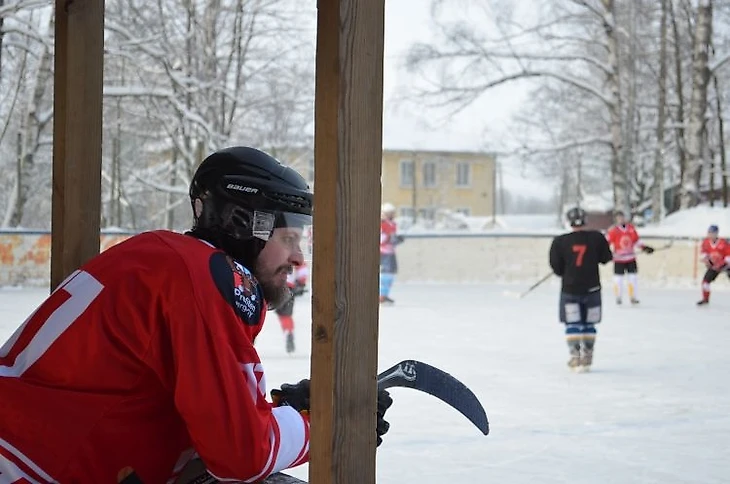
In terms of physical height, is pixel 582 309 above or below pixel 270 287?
below

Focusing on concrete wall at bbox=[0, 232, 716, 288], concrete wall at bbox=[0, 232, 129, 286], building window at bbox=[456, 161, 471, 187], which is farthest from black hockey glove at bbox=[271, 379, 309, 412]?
building window at bbox=[456, 161, 471, 187]

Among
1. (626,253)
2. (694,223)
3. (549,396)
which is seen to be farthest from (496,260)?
(549,396)

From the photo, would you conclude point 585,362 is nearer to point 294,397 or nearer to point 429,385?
point 429,385

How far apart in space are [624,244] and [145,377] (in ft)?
44.4

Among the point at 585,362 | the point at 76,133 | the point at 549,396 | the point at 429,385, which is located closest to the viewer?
the point at 429,385

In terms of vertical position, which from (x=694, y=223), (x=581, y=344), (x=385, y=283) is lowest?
(x=581, y=344)

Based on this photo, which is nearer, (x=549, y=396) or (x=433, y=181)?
(x=549, y=396)

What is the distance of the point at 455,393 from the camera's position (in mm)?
2160

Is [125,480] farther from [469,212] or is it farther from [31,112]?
[469,212]

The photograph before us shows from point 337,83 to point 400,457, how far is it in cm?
360

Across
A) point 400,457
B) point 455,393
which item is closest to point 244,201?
point 455,393

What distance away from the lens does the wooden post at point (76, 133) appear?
2.59 metres

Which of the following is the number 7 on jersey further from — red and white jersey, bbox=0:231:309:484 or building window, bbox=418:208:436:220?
building window, bbox=418:208:436:220

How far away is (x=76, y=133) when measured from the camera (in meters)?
2.62
